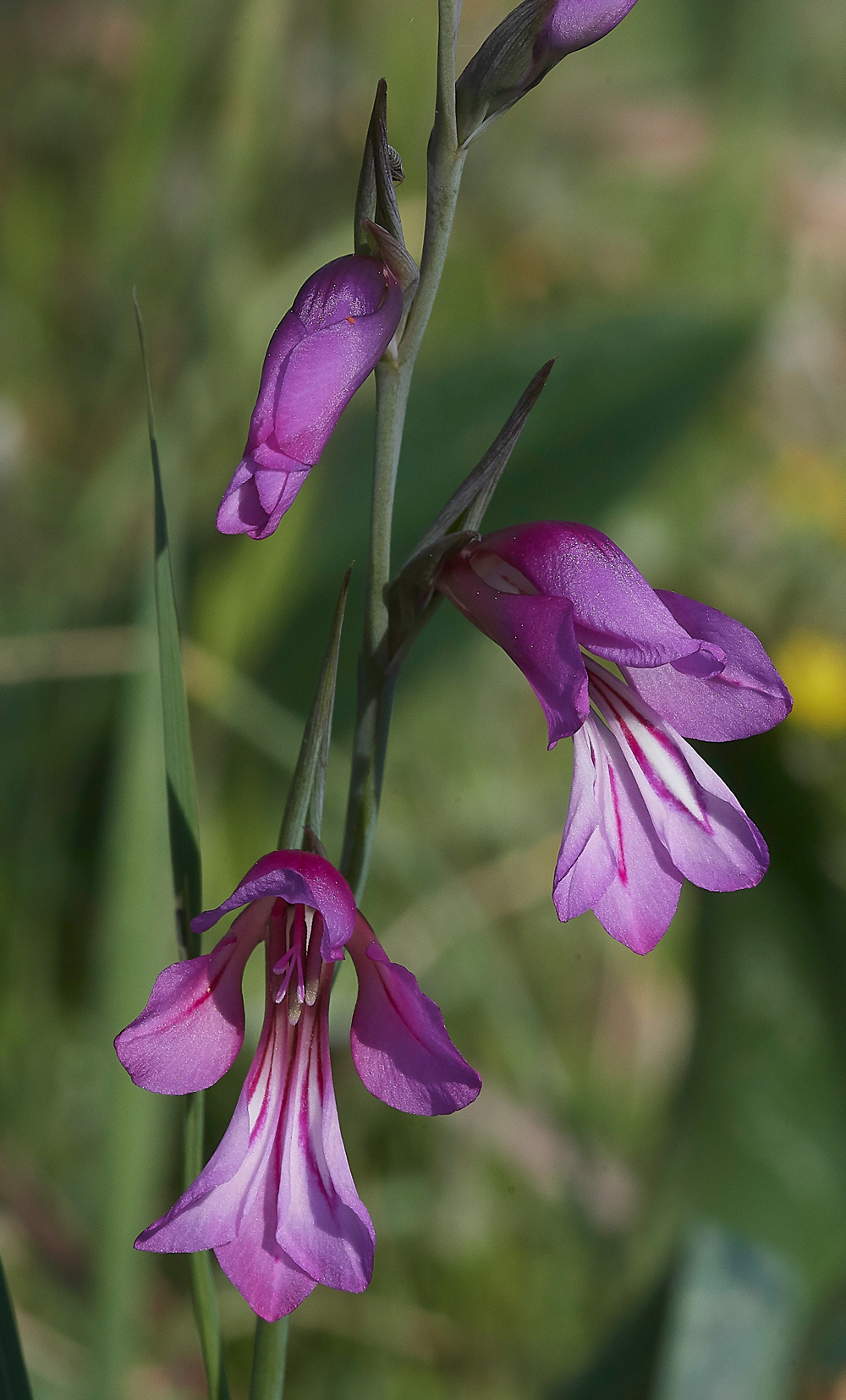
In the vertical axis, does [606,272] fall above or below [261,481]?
above

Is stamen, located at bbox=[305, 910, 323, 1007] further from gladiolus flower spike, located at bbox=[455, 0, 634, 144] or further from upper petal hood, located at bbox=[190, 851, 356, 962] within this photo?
gladiolus flower spike, located at bbox=[455, 0, 634, 144]

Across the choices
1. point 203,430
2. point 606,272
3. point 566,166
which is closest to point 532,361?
point 203,430

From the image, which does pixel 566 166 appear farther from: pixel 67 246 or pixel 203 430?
pixel 203 430

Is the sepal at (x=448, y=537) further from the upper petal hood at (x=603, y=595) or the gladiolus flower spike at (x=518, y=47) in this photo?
the gladiolus flower spike at (x=518, y=47)

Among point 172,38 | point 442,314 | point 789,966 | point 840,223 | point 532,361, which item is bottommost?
point 789,966

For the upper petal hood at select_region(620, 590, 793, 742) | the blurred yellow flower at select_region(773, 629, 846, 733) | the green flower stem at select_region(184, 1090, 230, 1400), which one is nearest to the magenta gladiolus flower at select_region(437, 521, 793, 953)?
the upper petal hood at select_region(620, 590, 793, 742)
